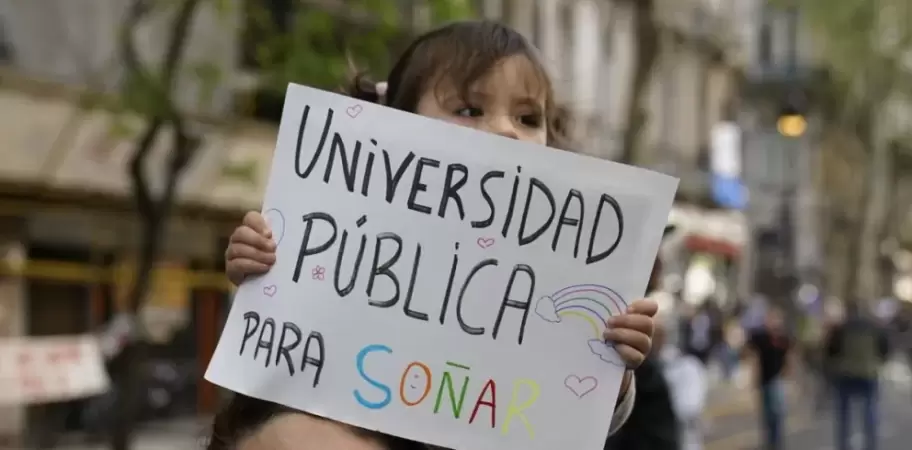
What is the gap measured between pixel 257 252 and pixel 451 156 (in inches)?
15.2

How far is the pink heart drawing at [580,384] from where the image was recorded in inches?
73.9

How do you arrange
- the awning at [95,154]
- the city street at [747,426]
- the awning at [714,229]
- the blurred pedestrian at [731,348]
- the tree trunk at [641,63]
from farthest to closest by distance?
the awning at [714,229] → the blurred pedestrian at [731,348] → the city street at [747,426] → the tree trunk at [641,63] → the awning at [95,154]

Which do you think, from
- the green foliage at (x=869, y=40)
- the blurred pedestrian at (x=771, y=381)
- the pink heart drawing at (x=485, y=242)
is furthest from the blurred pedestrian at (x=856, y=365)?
the green foliage at (x=869, y=40)

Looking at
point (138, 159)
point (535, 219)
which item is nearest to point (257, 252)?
point (535, 219)

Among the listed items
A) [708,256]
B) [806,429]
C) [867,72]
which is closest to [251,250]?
[806,429]

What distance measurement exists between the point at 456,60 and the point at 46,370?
7590 millimetres

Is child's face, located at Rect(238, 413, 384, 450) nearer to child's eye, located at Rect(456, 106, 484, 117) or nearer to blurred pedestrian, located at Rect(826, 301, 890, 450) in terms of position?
child's eye, located at Rect(456, 106, 484, 117)

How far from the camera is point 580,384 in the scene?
1.88 m

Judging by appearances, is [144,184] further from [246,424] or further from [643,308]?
[643,308]

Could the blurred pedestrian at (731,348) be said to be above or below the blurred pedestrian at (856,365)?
below

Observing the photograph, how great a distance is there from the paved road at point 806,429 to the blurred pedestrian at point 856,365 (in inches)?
54.8

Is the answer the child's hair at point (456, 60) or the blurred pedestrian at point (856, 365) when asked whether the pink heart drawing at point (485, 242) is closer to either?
the child's hair at point (456, 60)

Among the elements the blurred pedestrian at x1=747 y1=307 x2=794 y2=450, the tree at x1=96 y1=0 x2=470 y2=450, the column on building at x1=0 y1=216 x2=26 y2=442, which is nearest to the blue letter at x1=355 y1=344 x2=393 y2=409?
the tree at x1=96 y1=0 x2=470 y2=450

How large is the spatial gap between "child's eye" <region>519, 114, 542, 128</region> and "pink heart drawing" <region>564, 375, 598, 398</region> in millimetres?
480
